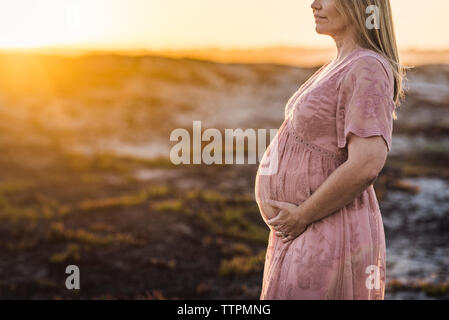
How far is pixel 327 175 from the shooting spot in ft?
6.89

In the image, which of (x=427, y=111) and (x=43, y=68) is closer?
(x=427, y=111)

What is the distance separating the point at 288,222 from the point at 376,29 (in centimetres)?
97

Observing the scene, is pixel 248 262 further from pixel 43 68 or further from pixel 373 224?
pixel 43 68

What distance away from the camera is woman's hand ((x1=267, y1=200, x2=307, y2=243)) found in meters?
2.13

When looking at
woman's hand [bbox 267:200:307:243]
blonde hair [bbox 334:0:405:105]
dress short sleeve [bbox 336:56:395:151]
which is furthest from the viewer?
woman's hand [bbox 267:200:307:243]

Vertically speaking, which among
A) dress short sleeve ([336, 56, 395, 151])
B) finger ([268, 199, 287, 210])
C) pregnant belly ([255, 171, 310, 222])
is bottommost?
finger ([268, 199, 287, 210])

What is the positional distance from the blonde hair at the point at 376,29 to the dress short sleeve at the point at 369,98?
0.13 metres

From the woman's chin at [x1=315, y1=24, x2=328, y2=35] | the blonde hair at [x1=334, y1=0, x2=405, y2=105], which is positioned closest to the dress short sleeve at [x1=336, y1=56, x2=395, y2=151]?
the blonde hair at [x1=334, y1=0, x2=405, y2=105]

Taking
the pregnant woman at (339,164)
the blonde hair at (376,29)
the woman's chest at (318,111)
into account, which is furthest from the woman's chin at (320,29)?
the woman's chest at (318,111)

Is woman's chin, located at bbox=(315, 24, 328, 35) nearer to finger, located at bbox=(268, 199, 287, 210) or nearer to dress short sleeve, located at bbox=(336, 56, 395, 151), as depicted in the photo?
dress short sleeve, located at bbox=(336, 56, 395, 151)

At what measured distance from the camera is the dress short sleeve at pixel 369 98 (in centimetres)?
188

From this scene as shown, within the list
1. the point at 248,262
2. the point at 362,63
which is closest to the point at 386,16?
the point at 362,63
